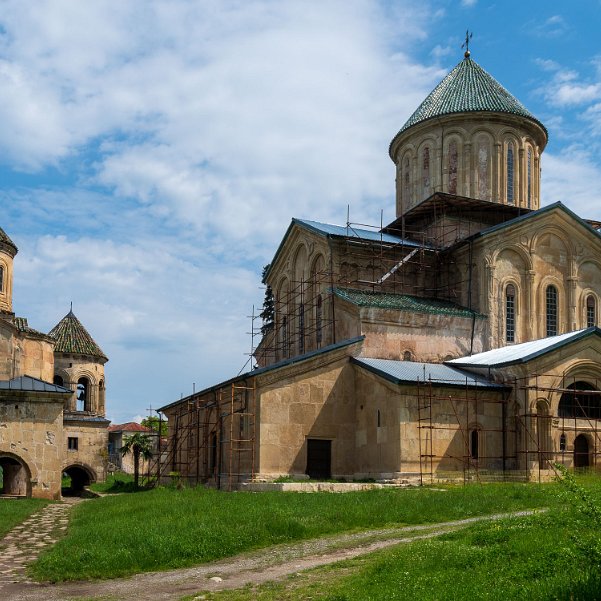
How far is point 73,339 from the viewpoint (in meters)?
48.8

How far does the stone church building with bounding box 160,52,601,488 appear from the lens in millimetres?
25828

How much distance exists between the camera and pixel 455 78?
37531mm

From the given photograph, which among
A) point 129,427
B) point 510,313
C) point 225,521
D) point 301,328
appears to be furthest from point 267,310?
point 129,427

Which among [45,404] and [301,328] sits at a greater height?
[301,328]

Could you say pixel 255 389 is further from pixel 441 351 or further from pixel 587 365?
pixel 587 365

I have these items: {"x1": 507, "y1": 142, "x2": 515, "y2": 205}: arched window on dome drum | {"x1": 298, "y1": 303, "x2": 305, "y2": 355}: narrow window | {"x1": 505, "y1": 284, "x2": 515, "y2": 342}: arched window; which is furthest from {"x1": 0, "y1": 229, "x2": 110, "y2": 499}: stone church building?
{"x1": 507, "y1": 142, "x2": 515, "y2": 205}: arched window on dome drum

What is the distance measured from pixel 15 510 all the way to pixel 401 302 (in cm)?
1487

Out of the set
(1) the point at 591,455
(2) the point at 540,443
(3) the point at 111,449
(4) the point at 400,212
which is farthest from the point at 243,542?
(3) the point at 111,449

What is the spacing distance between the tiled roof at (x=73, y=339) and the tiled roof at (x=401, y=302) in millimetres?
22522

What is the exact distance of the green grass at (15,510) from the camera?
19.5m

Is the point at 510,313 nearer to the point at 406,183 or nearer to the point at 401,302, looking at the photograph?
the point at 401,302

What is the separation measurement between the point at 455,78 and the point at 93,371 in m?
26.1

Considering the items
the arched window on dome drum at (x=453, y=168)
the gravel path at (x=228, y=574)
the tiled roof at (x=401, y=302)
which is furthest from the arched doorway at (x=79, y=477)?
the gravel path at (x=228, y=574)

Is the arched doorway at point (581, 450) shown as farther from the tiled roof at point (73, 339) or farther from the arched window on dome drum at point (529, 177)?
the tiled roof at point (73, 339)
